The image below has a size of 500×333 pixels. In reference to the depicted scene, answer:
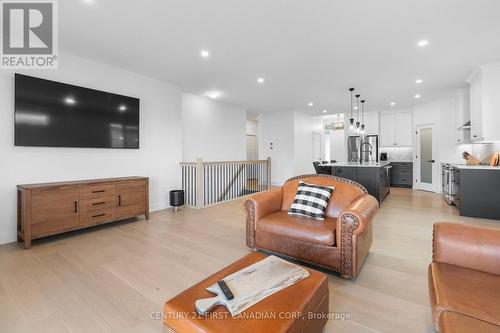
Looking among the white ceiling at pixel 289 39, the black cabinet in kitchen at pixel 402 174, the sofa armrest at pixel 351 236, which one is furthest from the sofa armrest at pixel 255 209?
the black cabinet in kitchen at pixel 402 174

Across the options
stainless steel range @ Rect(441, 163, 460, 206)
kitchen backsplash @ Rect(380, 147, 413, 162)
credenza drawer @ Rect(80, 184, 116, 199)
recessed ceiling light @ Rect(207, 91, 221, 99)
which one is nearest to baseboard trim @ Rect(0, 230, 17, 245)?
credenza drawer @ Rect(80, 184, 116, 199)

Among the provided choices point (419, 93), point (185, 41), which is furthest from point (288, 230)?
point (419, 93)

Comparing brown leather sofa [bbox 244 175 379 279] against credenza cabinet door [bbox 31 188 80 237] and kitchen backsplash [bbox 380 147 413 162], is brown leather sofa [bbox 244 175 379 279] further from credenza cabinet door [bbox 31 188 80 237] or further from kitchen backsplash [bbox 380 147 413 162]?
kitchen backsplash [bbox 380 147 413 162]

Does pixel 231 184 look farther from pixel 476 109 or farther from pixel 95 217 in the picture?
pixel 476 109

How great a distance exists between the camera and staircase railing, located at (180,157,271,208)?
16.4 feet

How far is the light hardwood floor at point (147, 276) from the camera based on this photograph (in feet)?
5.25

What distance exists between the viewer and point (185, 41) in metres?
3.22

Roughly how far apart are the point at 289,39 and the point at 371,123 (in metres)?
6.39

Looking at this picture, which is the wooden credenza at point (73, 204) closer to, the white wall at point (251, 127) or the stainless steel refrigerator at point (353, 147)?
the white wall at point (251, 127)

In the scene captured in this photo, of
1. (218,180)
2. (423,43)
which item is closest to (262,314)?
(423,43)

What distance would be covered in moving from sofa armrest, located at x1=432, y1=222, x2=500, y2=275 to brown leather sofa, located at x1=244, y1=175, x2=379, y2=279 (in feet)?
1.73

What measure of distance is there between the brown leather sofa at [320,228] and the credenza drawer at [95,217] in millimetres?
2356

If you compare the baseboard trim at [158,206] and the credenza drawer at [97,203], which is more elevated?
the credenza drawer at [97,203]

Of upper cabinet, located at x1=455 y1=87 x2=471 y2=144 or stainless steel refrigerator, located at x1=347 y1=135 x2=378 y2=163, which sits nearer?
upper cabinet, located at x1=455 y1=87 x2=471 y2=144
